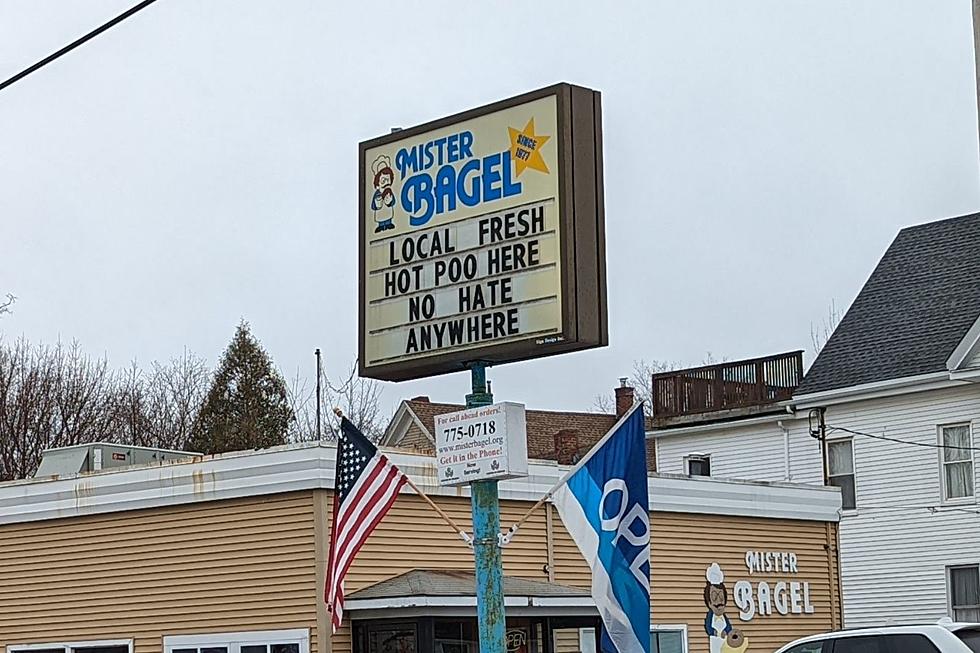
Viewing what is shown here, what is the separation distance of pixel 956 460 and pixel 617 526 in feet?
77.7

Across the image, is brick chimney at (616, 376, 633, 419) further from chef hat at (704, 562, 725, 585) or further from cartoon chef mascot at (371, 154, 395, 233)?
cartoon chef mascot at (371, 154, 395, 233)

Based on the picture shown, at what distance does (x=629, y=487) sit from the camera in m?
13.4

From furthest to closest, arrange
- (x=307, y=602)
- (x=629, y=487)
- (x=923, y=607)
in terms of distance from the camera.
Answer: (x=923, y=607) < (x=307, y=602) < (x=629, y=487)

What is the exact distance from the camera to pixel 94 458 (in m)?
22.6

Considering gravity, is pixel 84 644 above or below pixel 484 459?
below

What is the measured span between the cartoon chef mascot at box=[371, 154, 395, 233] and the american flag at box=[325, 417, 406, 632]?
7.58 feet

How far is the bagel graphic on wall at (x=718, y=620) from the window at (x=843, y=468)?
47.9ft

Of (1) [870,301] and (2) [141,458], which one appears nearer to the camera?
(2) [141,458]

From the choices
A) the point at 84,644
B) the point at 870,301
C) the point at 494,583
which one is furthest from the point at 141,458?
the point at 870,301

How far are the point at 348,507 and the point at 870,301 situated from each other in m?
26.0

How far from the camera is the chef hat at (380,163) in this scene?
546 inches

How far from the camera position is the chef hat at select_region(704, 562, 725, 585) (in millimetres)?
22859

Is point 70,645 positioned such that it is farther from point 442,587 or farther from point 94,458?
point 442,587

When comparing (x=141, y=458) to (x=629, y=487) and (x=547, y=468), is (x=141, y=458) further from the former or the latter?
(x=629, y=487)
